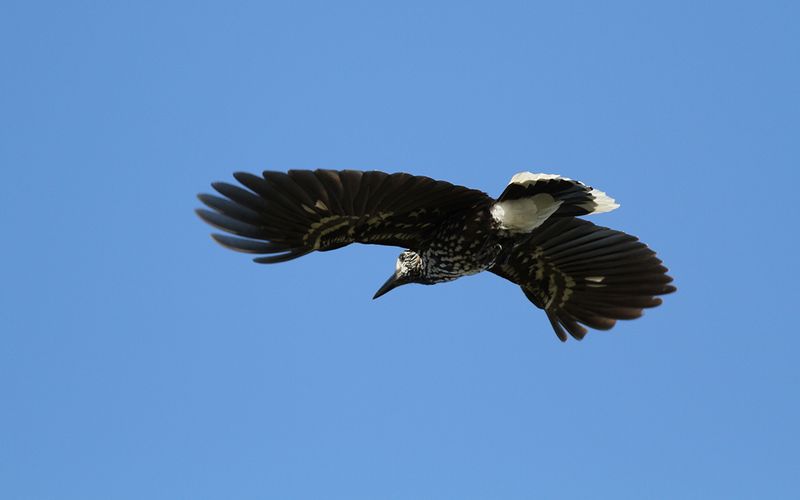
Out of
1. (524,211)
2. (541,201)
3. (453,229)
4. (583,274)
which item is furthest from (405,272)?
(583,274)

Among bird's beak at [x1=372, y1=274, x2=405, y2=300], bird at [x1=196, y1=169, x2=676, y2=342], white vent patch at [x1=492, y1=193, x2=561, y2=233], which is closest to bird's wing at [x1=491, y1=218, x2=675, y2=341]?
bird at [x1=196, y1=169, x2=676, y2=342]

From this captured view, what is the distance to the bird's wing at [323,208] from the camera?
28.0 feet

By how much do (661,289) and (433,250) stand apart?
2385mm

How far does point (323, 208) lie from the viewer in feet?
29.0

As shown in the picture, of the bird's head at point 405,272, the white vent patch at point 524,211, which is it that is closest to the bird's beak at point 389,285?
the bird's head at point 405,272

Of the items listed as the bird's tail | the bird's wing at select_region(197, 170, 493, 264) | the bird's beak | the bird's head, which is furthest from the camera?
the bird's beak

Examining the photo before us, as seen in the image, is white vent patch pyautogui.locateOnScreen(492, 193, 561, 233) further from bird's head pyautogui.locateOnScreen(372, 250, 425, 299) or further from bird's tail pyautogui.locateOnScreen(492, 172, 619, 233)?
bird's head pyautogui.locateOnScreen(372, 250, 425, 299)

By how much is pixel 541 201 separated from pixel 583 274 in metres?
1.86

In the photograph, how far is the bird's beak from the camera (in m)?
10.3

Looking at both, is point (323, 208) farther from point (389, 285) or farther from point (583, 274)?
point (583, 274)

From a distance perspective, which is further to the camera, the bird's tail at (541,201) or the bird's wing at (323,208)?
the bird's tail at (541,201)

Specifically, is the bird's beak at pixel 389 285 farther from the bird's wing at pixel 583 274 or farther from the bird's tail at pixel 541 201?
the bird's tail at pixel 541 201

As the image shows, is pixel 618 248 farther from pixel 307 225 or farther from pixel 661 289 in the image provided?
pixel 307 225

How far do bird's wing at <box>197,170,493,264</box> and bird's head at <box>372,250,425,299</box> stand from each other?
0.62 meters
